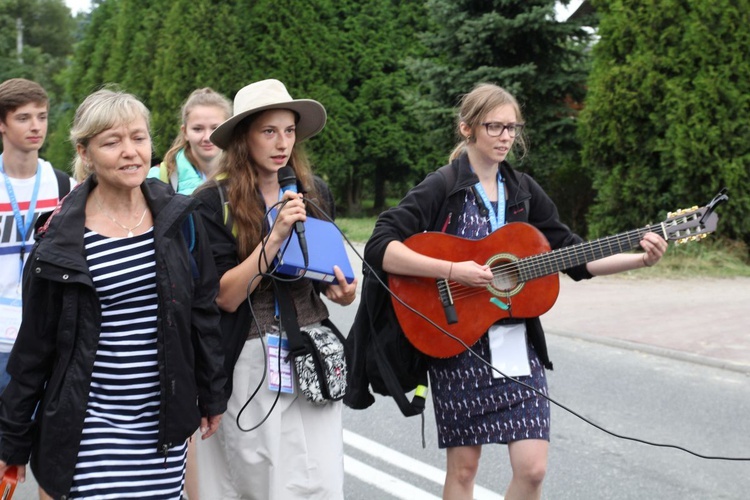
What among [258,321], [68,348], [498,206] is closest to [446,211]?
[498,206]

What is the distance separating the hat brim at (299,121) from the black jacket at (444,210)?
1.54 feet

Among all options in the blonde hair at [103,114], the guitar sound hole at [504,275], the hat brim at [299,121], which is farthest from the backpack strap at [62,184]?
the guitar sound hole at [504,275]

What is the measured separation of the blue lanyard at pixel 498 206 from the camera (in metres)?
3.79

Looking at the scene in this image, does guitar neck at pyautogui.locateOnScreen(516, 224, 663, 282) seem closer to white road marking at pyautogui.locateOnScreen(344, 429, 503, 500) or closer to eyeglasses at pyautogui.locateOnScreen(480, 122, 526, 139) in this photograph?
eyeglasses at pyautogui.locateOnScreen(480, 122, 526, 139)


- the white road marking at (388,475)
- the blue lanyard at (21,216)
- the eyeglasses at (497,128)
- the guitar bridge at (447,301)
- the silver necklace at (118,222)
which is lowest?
the white road marking at (388,475)

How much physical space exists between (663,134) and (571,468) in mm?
8585

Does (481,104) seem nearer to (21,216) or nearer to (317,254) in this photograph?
(317,254)

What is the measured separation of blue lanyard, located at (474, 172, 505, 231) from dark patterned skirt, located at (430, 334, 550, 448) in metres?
0.48

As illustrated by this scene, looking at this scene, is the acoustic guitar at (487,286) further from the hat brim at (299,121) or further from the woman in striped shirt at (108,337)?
the woman in striped shirt at (108,337)

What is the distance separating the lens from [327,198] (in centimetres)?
377

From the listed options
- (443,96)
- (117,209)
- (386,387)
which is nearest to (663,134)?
(443,96)

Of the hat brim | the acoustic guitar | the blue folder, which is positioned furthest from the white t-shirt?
the acoustic guitar

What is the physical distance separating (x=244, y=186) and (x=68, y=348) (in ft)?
3.11

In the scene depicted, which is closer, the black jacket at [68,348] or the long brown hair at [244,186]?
the black jacket at [68,348]
